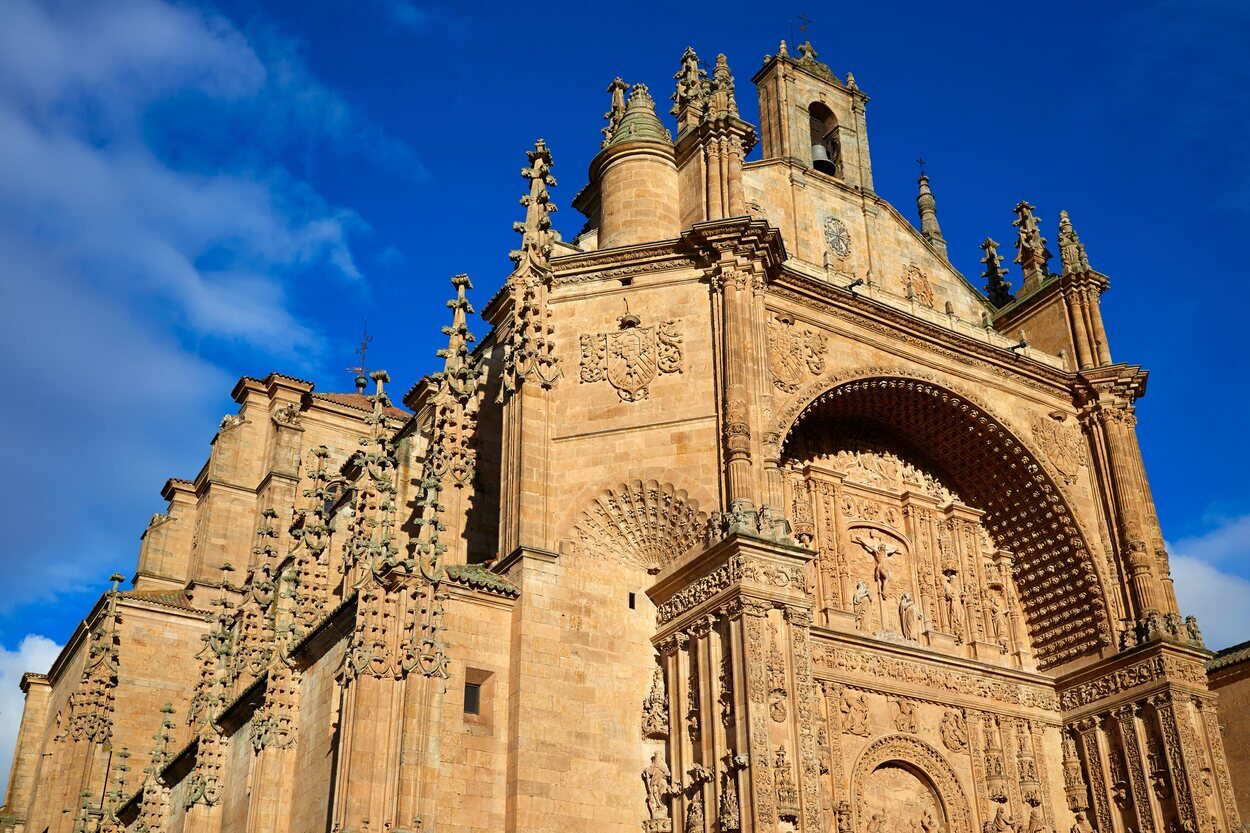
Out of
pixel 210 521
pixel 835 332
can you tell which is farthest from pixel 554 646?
pixel 210 521

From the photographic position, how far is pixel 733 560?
15.4m

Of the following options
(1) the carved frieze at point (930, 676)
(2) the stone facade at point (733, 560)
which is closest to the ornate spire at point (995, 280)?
(2) the stone facade at point (733, 560)

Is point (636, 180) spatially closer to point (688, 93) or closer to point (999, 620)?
point (688, 93)

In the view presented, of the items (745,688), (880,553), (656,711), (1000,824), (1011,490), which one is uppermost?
(1011,490)

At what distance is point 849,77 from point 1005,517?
9.61 meters

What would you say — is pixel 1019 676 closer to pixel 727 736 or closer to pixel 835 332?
pixel 835 332

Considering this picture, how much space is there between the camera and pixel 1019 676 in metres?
20.3

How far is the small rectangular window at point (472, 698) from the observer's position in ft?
50.5

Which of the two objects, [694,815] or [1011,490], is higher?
[1011,490]

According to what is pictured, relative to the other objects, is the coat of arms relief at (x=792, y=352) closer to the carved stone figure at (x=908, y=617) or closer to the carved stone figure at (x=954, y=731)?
the carved stone figure at (x=908, y=617)

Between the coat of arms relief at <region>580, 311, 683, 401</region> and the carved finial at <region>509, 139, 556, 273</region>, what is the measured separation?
1364 mm

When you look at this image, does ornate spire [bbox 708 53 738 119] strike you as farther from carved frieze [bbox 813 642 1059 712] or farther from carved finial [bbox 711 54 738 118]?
carved frieze [bbox 813 642 1059 712]

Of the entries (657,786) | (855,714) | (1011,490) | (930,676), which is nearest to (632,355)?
(657,786)

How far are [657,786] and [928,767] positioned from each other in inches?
203
